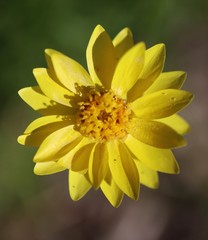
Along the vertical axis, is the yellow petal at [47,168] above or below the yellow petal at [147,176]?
above

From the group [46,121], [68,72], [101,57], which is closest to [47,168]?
[46,121]

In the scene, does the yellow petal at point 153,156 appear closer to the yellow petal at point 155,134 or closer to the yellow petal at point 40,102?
the yellow petal at point 155,134

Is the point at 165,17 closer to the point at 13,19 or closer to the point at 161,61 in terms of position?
the point at 13,19

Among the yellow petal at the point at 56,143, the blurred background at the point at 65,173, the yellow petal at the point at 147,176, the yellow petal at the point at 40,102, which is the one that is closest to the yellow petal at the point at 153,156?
the yellow petal at the point at 147,176

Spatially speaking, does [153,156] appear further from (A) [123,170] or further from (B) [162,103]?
(B) [162,103]

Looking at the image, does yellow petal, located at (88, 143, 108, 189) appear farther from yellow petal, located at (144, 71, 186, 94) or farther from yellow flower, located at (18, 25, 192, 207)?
yellow petal, located at (144, 71, 186, 94)

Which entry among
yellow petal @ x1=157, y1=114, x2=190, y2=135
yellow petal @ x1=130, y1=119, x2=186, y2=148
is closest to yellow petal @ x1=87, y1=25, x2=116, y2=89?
yellow petal @ x1=130, y1=119, x2=186, y2=148
